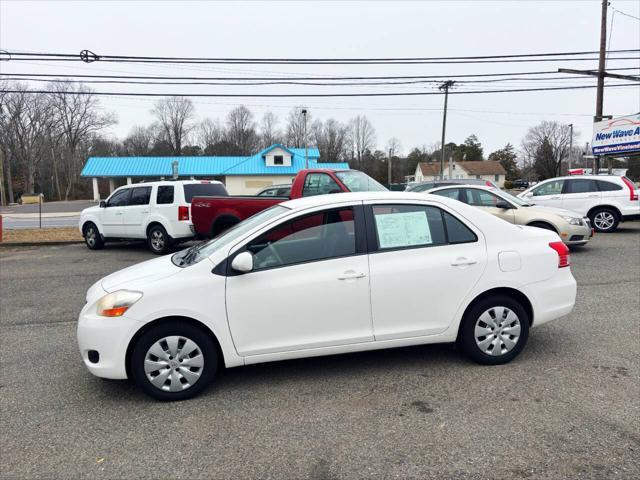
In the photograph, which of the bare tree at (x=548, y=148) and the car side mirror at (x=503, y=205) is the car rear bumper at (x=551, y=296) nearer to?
the car side mirror at (x=503, y=205)

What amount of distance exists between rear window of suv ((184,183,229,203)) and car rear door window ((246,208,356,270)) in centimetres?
811

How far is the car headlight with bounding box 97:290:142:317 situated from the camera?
11.3ft

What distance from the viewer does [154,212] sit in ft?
37.5

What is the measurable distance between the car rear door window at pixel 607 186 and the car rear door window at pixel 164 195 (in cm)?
1194

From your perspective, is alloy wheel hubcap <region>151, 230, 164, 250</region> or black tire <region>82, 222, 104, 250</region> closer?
alloy wheel hubcap <region>151, 230, 164, 250</region>

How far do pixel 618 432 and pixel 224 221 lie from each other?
26.5 ft

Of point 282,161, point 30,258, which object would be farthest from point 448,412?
point 282,161

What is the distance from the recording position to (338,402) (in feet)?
11.4

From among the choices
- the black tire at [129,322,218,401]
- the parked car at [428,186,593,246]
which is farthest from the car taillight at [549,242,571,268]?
the parked car at [428,186,593,246]

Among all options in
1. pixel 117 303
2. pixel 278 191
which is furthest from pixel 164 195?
pixel 117 303

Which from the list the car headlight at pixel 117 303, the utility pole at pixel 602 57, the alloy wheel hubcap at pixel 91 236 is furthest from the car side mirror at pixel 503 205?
the utility pole at pixel 602 57

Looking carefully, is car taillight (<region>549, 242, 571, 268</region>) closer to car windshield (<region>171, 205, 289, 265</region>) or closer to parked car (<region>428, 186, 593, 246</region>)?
car windshield (<region>171, 205, 289, 265</region>)

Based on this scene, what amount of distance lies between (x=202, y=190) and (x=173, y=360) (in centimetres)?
855

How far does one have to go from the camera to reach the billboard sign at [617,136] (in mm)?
17828
